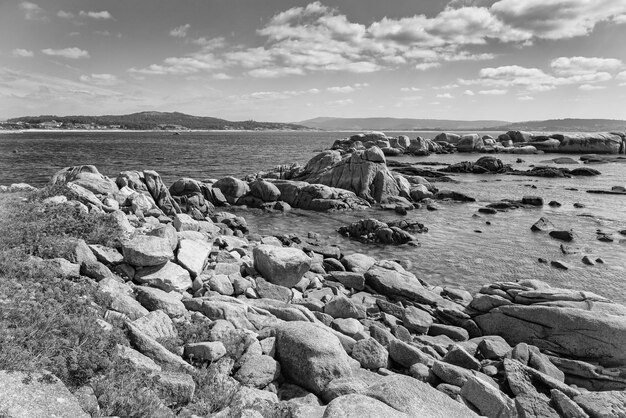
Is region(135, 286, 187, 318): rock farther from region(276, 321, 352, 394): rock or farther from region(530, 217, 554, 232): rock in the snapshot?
region(530, 217, 554, 232): rock

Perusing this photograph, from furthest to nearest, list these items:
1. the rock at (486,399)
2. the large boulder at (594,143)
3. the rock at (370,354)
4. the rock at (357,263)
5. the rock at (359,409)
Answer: the large boulder at (594,143) → the rock at (357,263) → the rock at (370,354) → the rock at (486,399) → the rock at (359,409)

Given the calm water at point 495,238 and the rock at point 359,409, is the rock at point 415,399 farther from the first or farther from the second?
the calm water at point 495,238

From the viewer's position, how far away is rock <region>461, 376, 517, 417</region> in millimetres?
7250

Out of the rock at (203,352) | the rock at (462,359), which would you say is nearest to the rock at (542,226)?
the rock at (462,359)

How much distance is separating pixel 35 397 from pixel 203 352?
270 centimetres

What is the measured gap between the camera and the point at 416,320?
41.2 ft

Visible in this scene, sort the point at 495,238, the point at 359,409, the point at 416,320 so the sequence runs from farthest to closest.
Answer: the point at 495,238, the point at 416,320, the point at 359,409

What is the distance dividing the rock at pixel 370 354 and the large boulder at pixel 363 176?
28.7 meters

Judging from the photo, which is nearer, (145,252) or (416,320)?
(145,252)

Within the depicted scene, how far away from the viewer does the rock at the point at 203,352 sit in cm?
692

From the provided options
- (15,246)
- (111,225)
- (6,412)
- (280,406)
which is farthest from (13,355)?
(111,225)

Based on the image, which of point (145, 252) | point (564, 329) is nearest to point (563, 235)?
point (564, 329)

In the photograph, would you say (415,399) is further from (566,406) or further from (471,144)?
(471,144)

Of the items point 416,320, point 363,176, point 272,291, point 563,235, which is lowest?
point 563,235
